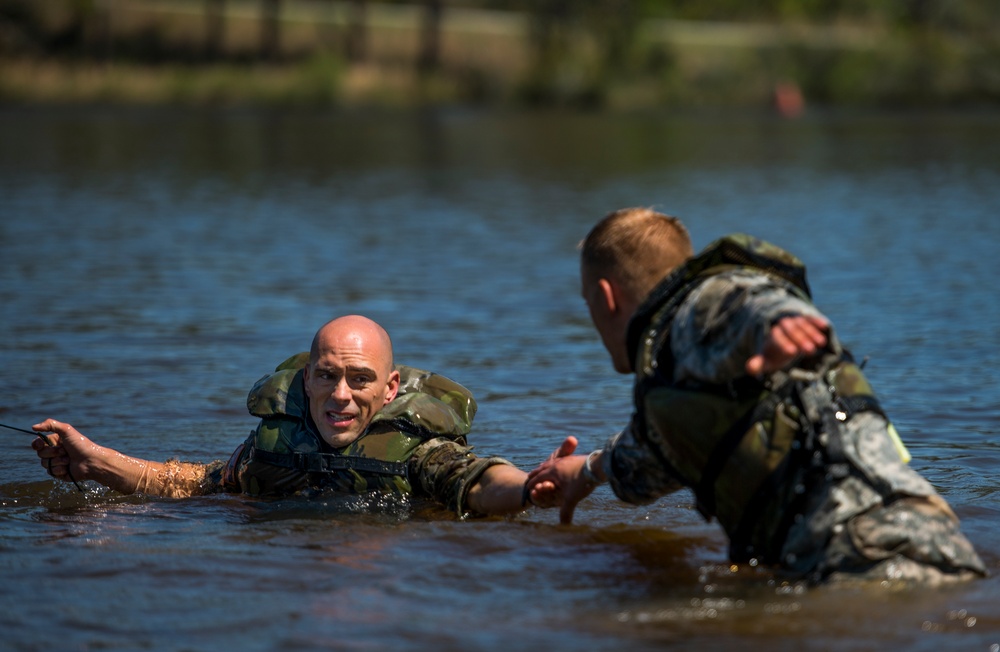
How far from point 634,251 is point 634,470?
81 cm

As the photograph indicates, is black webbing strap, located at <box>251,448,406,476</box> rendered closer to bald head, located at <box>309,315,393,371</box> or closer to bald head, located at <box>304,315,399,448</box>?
bald head, located at <box>304,315,399,448</box>

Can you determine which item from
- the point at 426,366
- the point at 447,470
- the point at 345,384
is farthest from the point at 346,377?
the point at 426,366

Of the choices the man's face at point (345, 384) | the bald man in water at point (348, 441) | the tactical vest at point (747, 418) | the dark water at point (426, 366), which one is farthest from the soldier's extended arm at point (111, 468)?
the tactical vest at point (747, 418)

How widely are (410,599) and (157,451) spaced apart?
11.5ft

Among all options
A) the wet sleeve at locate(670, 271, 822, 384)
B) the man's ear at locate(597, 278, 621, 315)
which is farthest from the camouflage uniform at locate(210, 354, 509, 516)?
the wet sleeve at locate(670, 271, 822, 384)

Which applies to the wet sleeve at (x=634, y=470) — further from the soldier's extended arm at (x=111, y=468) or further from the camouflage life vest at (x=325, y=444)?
the soldier's extended arm at (x=111, y=468)

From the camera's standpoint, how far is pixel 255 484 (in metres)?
7.34

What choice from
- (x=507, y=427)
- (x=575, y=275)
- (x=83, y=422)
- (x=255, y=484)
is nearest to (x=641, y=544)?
(x=255, y=484)

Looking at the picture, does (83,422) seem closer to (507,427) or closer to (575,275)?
(507,427)

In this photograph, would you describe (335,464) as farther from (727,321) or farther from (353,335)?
(727,321)

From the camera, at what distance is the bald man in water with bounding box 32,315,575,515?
695 centimetres

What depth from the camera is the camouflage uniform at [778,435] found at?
500 centimetres

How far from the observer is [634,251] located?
539 centimetres

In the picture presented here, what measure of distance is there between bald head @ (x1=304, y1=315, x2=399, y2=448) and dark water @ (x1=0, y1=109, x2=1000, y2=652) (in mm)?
388
